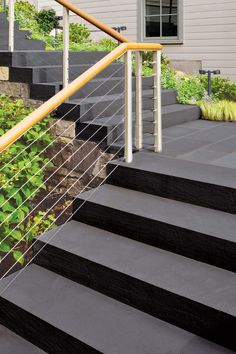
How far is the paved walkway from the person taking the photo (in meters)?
4.20

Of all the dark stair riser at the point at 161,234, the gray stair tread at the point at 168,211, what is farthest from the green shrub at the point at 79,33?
the dark stair riser at the point at 161,234

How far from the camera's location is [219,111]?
6.26 metres

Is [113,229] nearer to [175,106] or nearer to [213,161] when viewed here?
[213,161]

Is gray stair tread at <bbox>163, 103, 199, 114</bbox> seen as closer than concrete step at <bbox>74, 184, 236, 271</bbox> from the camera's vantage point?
No

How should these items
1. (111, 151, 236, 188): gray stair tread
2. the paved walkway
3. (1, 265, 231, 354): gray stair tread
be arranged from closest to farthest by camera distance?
1. (1, 265, 231, 354): gray stair tread
2. (111, 151, 236, 188): gray stair tread
3. the paved walkway

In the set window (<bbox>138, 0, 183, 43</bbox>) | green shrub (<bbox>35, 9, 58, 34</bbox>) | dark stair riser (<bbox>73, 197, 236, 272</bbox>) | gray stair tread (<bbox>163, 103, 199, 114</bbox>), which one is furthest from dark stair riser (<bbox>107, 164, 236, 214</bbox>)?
green shrub (<bbox>35, 9, 58, 34</bbox>)

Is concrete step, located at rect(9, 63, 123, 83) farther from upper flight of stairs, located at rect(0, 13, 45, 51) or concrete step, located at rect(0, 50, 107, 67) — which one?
upper flight of stairs, located at rect(0, 13, 45, 51)

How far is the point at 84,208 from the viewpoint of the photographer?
3805 mm

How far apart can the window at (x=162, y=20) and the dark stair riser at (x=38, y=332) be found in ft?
25.4

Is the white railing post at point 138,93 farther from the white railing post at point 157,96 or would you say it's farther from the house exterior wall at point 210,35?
the house exterior wall at point 210,35

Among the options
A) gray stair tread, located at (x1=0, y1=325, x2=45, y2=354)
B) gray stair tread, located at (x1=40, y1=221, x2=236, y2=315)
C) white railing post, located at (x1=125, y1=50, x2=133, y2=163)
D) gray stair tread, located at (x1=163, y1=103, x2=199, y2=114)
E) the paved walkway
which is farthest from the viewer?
gray stair tread, located at (x1=163, y1=103, x2=199, y2=114)

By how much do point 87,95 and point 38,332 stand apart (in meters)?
3.04

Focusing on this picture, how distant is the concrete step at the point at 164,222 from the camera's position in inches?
121

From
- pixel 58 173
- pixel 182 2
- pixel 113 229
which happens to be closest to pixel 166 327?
pixel 113 229
